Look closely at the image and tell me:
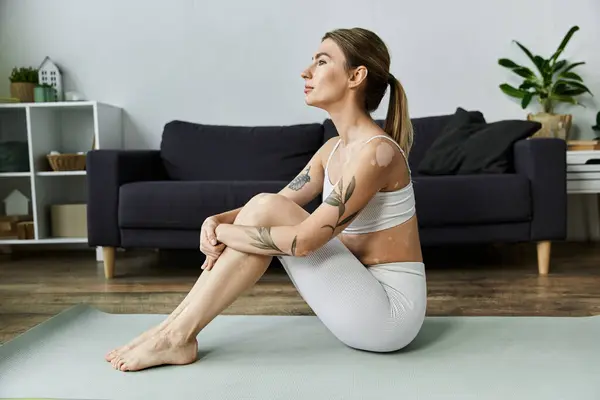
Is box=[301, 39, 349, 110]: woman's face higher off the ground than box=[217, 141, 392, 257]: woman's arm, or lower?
higher

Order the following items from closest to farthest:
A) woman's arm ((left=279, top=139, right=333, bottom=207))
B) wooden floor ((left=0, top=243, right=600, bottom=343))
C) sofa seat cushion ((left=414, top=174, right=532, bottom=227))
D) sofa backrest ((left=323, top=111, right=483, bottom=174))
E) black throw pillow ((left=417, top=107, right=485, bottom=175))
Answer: woman's arm ((left=279, top=139, right=333, bottom=207)) → wooden floor ((left=0, top=243, right=600, bottom=343)) → sofa seat cushion ((left=414, top=174, right=532, bottom=227)) → black throw pillow ((left=417, top=107, right=485, bottom=175)) → sofa backrest ((left=323, top=111, right=483, bottom=174))

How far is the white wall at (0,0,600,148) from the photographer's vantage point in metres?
3.99

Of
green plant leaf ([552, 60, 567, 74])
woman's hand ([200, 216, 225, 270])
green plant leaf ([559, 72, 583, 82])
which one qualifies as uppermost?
green plant leaf ([552, 60, 567, 74])

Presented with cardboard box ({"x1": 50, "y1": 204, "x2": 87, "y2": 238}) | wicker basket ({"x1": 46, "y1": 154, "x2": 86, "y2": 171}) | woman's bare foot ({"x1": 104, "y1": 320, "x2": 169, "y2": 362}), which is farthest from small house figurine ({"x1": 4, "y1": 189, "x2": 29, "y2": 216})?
woman's bare foot ({"x1": 104, "y1": 320, "x2": 169, "y2": 362})

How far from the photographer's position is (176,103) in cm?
416

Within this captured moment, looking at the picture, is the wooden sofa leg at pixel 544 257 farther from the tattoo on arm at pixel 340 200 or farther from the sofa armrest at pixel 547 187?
the tattoo on arm at pixel 340 200

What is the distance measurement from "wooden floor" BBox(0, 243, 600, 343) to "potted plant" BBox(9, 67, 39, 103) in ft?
3.29

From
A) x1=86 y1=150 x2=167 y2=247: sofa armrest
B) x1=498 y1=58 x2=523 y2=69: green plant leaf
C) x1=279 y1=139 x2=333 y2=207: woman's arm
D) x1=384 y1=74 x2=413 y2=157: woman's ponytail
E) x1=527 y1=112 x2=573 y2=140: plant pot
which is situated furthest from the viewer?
x1=498 y1=58 x2=523 y2=69: green plant leaf

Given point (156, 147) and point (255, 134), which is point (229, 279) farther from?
point (156, 147)

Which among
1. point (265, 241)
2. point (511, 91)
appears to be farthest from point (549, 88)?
point (265, 241)

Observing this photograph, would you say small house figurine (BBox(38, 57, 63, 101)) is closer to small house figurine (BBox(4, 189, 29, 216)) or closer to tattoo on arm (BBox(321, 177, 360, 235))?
small house figurine (BBox(4, 189, 29, 216))

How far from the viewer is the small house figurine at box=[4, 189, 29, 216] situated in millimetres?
3928

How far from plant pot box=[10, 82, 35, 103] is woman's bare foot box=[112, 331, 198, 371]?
281 centimetres

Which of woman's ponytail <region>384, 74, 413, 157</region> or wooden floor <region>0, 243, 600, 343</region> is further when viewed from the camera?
wooden floor <region>0, 243, 600, 343</region>
